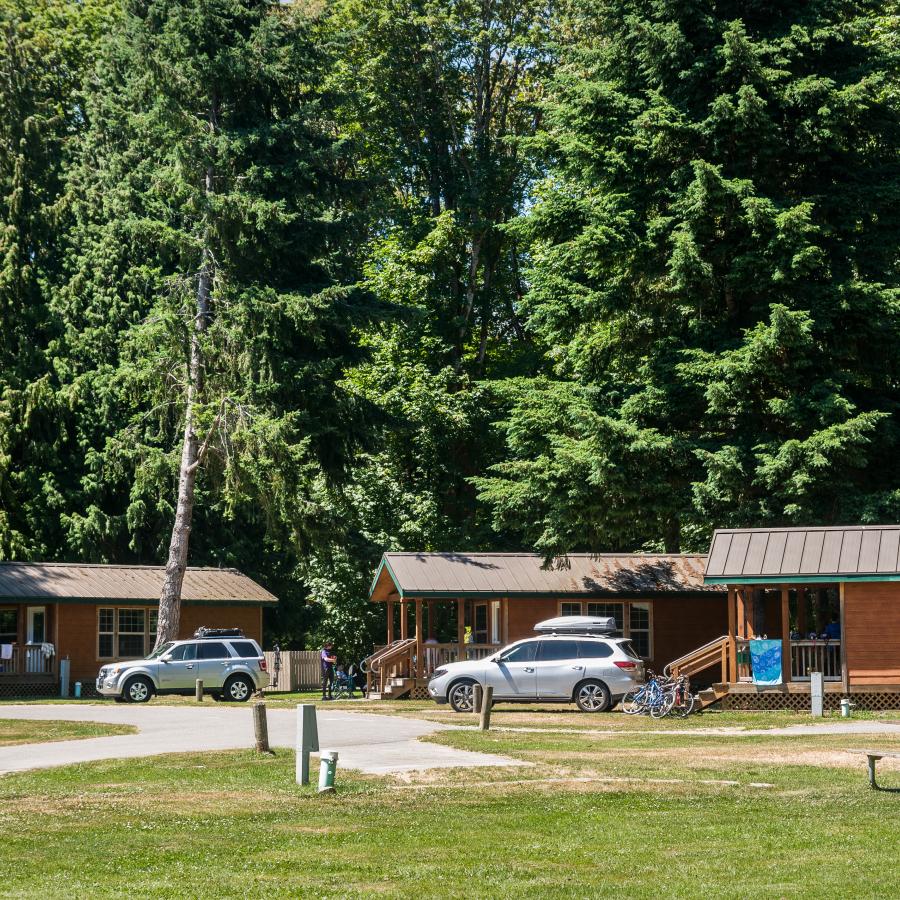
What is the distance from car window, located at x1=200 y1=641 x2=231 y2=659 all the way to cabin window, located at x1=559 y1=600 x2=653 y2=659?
8739 mm

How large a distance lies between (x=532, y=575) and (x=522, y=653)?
286 inches

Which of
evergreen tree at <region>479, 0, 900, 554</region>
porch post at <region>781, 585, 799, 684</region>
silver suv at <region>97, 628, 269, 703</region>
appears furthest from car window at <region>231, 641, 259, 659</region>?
porch post at <region>781, 585, 799, 684</region>

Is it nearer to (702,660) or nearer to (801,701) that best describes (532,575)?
(702,660)

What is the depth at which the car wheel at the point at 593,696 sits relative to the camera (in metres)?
30.4

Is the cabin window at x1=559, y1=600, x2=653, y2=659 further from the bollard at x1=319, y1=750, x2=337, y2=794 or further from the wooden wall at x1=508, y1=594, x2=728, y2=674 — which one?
the bollard at x1=319, y1=750, x2=337, y2=794

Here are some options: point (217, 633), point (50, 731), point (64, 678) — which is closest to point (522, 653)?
point (50, 731)

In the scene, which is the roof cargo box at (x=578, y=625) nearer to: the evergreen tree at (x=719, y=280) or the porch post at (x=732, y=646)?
the evergreen tree at (x=719, y=280)

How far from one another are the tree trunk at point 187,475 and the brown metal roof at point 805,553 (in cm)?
1712

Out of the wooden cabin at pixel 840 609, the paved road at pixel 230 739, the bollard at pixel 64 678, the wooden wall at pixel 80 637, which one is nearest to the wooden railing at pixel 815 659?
the wooden cabin at pixel 840 609

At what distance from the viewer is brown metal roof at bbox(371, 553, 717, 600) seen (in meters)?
36.5

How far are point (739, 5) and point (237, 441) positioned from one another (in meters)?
18.1

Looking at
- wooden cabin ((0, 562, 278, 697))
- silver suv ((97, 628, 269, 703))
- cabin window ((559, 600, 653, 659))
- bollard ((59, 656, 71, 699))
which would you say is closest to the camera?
silver suv ((97, 628, 269, 703))

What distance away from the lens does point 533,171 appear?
54.1 metres

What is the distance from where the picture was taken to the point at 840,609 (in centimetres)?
2989
